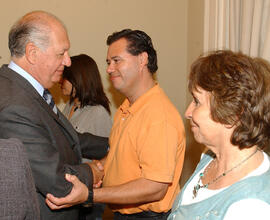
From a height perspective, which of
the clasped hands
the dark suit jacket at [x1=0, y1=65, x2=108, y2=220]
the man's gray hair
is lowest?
the clasped hands

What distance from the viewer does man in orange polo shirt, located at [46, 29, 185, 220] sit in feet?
5.57

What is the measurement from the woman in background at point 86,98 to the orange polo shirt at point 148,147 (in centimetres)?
76

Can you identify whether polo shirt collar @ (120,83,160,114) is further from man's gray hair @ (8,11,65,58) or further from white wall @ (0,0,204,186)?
white wall @ (0,0,204,186)

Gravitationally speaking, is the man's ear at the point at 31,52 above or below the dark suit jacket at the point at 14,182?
above

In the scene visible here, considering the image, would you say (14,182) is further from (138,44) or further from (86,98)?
(86,98)

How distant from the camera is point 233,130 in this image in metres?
1.15

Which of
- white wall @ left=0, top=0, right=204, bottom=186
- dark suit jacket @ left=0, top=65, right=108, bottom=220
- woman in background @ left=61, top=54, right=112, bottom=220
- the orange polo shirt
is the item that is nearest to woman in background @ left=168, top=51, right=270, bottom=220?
the orange polo shirt

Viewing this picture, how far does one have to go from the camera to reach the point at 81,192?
1.60 metres

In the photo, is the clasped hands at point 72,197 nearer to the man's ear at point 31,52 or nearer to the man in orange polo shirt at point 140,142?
the man in orange polo shirt at point 140,142

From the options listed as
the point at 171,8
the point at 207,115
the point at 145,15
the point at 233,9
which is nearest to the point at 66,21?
the point at 145,15

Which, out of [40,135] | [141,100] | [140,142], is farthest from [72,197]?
[141,100]

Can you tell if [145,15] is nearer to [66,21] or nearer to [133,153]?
[66,21]

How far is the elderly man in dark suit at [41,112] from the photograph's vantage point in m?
1.45

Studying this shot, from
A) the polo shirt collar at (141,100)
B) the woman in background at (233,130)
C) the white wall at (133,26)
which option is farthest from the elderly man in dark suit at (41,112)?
the white wall at (133,26)
